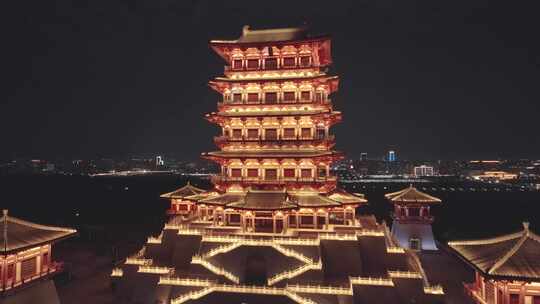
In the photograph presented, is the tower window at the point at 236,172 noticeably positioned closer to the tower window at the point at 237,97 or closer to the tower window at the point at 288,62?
the tower window at the point at 237,97

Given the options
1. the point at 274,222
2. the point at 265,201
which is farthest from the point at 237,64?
the point at 274,222

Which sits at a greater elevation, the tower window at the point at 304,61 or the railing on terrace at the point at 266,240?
the tower window at the point at 304,61

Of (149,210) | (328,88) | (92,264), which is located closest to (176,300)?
(92,264)

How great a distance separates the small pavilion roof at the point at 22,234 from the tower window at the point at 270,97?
13.4 metres

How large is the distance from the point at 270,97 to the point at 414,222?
15697 millimetres

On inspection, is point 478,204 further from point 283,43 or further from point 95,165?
point 95,165

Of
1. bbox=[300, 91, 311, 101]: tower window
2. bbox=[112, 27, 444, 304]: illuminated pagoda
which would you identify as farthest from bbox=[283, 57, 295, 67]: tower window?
bbox=[300, 91, 311, 101]: tower window

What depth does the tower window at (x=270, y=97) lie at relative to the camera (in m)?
22.2

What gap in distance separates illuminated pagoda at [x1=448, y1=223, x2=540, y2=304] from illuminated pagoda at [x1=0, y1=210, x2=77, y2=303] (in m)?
16.4

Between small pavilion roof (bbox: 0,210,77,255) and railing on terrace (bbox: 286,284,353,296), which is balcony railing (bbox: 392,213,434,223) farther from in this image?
small pavilion roof (bbox: 0,210,77,255)

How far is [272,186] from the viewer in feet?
69.1

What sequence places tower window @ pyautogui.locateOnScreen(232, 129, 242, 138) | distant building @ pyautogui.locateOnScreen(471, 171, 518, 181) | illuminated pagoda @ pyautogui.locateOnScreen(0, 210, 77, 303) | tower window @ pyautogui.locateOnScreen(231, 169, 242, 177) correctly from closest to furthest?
illuminated pagoda @ pyautogui.locateOnScreen(0, 210, 77, 303), tower window @ pyautogui.locateOnScreen(231, 169, 242, 177), tower window @ pyautogui.locateOnScreen(232, 129, 242, 138), distant building @ pyautogui.locateOnScreen(471, 171, 518, 181)

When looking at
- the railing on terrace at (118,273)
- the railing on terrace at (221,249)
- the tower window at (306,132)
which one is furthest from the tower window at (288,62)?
the railing on terrace at (118,273)

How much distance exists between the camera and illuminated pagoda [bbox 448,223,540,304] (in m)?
10.4
